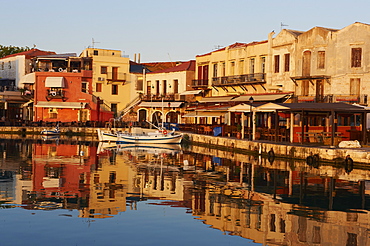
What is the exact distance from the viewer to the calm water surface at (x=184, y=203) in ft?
41.7

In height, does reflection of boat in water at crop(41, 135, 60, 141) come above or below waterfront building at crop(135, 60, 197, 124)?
below

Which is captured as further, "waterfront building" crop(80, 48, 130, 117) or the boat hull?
"waterfront building" crop(80, 48, 130, 117)

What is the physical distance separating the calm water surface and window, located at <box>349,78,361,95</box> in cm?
1399

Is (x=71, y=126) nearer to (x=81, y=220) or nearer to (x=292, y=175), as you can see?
(x=292, y=175)

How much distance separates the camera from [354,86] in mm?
39562

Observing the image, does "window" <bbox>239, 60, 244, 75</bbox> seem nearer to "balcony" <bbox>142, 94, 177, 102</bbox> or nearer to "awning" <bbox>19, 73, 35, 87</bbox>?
"balcony" <bbox>142, 94, 177, 102</bbox>

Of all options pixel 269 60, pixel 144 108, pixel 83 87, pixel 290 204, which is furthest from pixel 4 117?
pixel 290 204

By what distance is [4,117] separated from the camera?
6425cm

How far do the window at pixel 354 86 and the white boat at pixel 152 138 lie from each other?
1406 cm

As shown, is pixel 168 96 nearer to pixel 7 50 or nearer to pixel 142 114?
pixel 142 114

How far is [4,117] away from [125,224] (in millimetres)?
54131

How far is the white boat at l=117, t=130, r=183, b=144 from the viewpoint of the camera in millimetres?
45034

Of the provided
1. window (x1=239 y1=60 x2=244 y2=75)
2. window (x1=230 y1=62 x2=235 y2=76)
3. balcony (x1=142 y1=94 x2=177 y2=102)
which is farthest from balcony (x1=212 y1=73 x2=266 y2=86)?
balcony (x1=142 y1=94 x2=177 y2=102)

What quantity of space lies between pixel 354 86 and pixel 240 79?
482 inches
